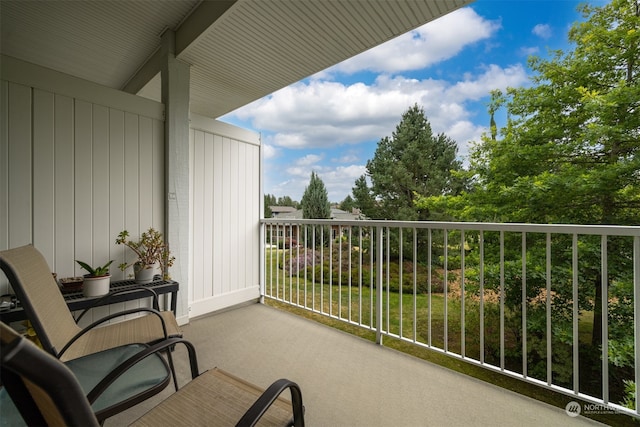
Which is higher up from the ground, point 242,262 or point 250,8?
point 250,8

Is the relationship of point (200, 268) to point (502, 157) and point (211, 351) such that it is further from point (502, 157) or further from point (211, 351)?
point (502, 157)

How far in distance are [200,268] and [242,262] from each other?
599mm

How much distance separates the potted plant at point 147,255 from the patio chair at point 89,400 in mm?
1287

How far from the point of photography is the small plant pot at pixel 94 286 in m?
2.18

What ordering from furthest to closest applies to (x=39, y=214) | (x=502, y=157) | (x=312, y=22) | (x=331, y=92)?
1. (x=331, y=92)
2. (x=502, y=157)
3. (x=312, y=22)
4. (x=39, y=214)

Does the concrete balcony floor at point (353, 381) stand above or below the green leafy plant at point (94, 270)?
below

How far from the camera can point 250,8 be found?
2406mm

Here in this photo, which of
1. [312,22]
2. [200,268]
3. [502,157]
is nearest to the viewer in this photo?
[312,22]

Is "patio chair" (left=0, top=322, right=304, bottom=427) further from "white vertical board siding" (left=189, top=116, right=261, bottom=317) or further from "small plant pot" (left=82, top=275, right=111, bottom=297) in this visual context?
"white vertical board siding" (left=189, top=116, right=261, bottom=317)

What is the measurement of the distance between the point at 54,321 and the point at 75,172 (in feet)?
4.83

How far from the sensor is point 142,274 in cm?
260

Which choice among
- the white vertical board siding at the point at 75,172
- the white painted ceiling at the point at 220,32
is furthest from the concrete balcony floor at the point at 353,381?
the white painted ceiling at the point at 220,32

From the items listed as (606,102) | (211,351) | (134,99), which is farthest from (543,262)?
(134,99)

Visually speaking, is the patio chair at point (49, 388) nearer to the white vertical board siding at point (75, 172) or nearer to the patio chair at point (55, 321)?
the patio chair at point (55, 321)
